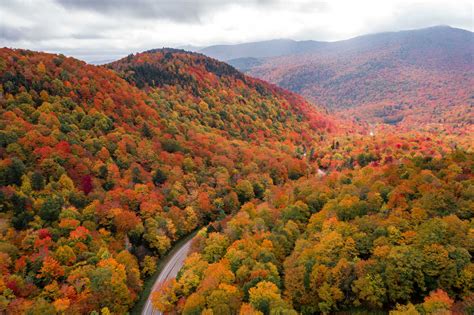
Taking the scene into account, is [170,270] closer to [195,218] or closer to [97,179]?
[195,218]

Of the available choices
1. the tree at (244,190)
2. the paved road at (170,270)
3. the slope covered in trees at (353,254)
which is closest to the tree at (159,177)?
the paved road at (170,270)

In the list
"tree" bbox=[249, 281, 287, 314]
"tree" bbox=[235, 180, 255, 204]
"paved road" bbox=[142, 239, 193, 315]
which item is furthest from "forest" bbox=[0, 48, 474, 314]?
"paved road" bbox=[142, 239, 193, 315]

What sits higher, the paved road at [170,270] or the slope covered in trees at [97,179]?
the slope covered in trees at [97,179]

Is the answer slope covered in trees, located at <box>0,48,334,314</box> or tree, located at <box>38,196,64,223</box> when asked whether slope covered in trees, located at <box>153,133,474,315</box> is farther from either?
tree, located at <box>38,196,64,223</box>

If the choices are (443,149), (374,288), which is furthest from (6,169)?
(443,149)

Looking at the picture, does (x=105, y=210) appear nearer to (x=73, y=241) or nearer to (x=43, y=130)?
(x=73, y=241)

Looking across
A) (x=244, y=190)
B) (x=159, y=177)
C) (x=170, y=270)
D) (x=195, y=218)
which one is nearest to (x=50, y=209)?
(x=170, y=270)

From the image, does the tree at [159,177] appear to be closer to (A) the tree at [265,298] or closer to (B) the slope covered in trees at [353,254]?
(B) the slope covered in trees at [353,254]
